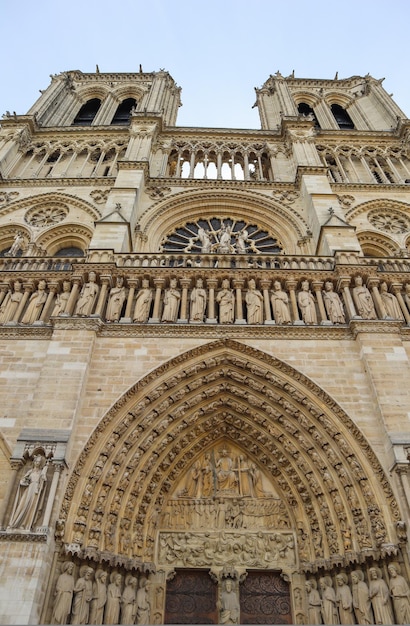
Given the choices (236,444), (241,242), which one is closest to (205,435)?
(236,444)

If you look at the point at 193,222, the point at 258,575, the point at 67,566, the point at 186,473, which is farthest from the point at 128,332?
the point at 193,222

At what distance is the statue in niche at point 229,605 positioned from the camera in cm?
655

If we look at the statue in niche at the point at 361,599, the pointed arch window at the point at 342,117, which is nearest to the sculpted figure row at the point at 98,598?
the statue in niche at the point at 361,599

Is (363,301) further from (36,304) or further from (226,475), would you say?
(36,304)

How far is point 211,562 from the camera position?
7.10 m

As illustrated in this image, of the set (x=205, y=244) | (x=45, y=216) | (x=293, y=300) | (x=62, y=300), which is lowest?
(x=62, y=300)

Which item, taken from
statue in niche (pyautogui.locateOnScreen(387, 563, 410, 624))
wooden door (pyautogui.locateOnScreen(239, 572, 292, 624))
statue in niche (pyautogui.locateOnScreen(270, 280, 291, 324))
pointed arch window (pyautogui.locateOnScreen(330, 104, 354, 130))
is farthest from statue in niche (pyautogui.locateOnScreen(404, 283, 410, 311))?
pointed arch window (pyautogui.locateOnScreen(330, 104, 354, 130))

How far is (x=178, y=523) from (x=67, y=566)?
201 centimetres

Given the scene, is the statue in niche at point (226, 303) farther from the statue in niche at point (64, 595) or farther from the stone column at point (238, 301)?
the statue in niche at point (64, 595)

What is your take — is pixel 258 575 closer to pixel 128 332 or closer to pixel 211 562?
pixel 211 562

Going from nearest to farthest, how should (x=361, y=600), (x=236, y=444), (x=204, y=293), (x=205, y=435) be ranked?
(x=361, y=600) → (x=205, y=435) → (x=236, y=444) → (x=204, y=293)

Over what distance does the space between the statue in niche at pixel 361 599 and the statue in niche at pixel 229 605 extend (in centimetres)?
164

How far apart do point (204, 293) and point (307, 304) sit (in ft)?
6.61

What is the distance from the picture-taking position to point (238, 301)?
9.15 m
